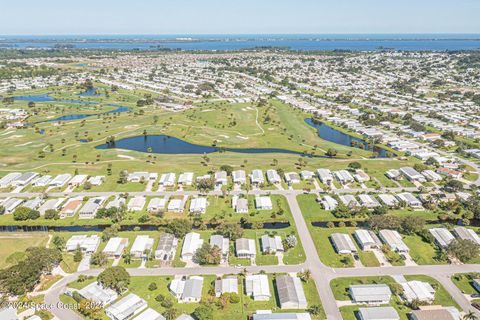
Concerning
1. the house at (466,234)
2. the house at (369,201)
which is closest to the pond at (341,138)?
the house at (369,201)

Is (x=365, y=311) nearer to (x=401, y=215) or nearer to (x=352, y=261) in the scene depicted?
(x=352, y=261)

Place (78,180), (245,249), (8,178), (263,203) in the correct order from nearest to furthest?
(245,249)
(263,203)
(78,180)
(8,178)

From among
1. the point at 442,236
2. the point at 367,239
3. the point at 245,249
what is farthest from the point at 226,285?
the point at 442,236

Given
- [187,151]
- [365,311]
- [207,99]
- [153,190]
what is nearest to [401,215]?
[365,311]

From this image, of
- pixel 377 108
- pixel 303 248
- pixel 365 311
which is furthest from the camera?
pixel 377 108

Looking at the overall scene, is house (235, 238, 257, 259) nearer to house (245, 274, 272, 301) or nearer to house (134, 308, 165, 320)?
house (245, 274, 272, 301)

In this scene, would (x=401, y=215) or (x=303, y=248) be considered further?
(x=401, y=215)

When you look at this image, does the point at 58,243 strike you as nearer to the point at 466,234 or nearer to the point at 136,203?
the point at 136,203
